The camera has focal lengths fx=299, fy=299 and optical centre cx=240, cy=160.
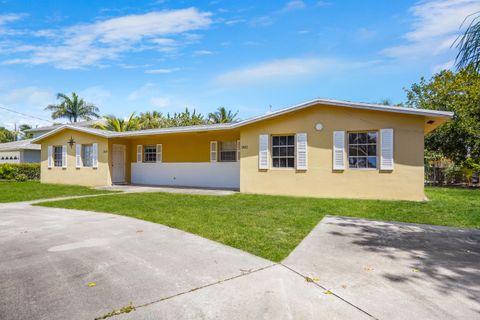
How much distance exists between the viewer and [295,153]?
11.4 m

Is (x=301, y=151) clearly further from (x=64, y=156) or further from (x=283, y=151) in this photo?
(x=64, y=156)

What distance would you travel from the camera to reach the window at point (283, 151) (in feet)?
38.2

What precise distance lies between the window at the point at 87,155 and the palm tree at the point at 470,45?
17.0 metres

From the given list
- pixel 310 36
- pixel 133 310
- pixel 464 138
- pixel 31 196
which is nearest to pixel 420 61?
pixel 310 36

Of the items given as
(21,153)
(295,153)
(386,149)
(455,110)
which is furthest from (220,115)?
(386,149)

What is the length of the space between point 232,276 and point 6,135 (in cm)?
5583

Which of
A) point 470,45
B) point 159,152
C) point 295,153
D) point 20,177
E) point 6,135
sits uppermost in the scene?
point 6,135

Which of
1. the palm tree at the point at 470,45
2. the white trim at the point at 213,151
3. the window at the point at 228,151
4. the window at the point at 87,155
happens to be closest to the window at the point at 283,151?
the window at the point at 228,151

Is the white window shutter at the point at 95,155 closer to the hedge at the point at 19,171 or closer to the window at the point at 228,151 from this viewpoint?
the window at the point at 228,151

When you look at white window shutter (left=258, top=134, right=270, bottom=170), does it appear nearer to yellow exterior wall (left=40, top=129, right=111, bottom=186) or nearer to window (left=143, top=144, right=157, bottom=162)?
window (left=143, top=144, right=157, bottom=162)

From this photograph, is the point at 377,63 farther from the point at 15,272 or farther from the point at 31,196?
the point at 31,196

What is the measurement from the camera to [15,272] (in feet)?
11.9

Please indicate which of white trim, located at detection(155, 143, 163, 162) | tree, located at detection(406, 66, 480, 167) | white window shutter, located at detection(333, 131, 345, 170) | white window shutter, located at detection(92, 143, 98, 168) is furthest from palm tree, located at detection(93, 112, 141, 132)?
tree, located at detection(406, 66, 480, 167)

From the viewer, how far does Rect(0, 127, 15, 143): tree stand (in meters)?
43.1
